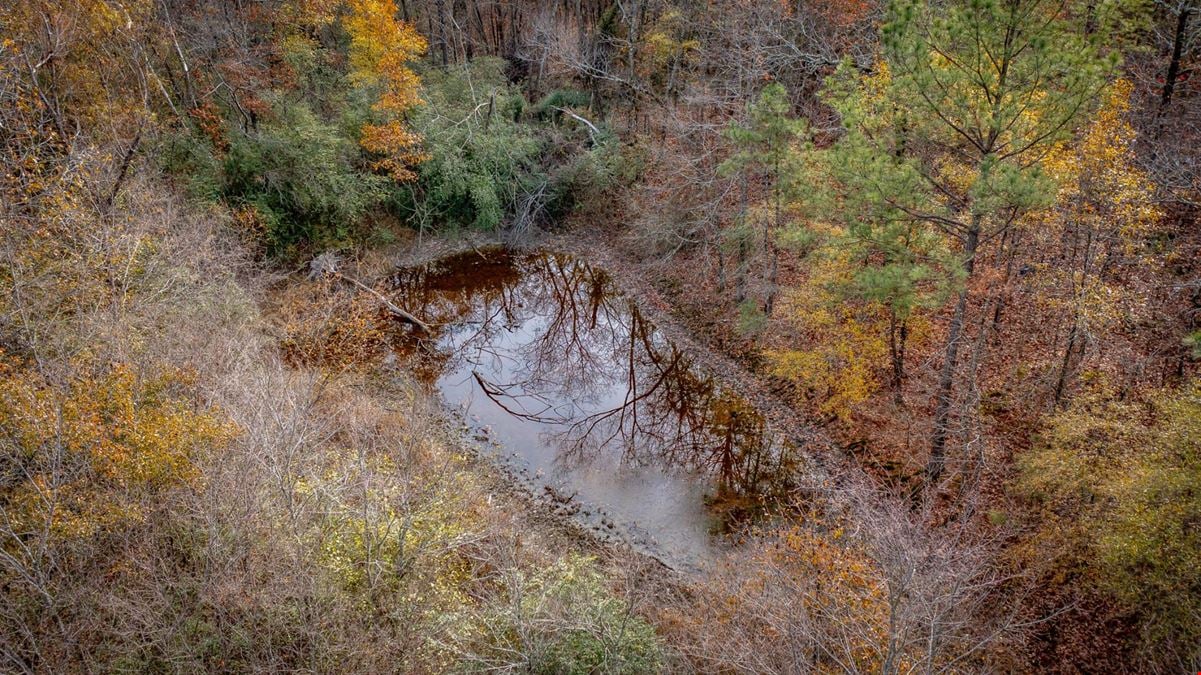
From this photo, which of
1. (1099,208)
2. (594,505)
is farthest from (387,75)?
(1099,208)

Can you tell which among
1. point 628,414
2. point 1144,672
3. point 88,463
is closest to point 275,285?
point 628,414

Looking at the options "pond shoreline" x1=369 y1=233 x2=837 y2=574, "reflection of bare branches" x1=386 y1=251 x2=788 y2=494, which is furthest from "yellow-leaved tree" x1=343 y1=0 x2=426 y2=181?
"reflection of bare branches" x1=386 y1=251 x2=788 y2=494

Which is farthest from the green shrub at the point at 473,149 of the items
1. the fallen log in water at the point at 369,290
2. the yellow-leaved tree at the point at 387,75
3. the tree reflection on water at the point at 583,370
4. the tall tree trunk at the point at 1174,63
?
the tall tree trunk at the point at 1174,63

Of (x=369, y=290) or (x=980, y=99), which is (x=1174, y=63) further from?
(x=369, y=290)

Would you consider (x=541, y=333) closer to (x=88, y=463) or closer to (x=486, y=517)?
(x=486, y=517)

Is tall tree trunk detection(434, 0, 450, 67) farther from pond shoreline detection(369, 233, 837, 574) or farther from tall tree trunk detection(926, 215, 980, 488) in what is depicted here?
tall tree trunk detection(926, 215, 980, 488)

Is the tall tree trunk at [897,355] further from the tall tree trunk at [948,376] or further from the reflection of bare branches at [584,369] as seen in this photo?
the reflection of bare branches at [584,369]

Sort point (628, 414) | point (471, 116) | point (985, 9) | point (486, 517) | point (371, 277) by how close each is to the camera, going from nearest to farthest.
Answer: point (985, 9)
point (486, 517)
point (628, 414)
point (371, 277)
point (471, 116)

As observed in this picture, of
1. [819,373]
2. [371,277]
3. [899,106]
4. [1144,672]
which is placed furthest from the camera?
[371,277]
